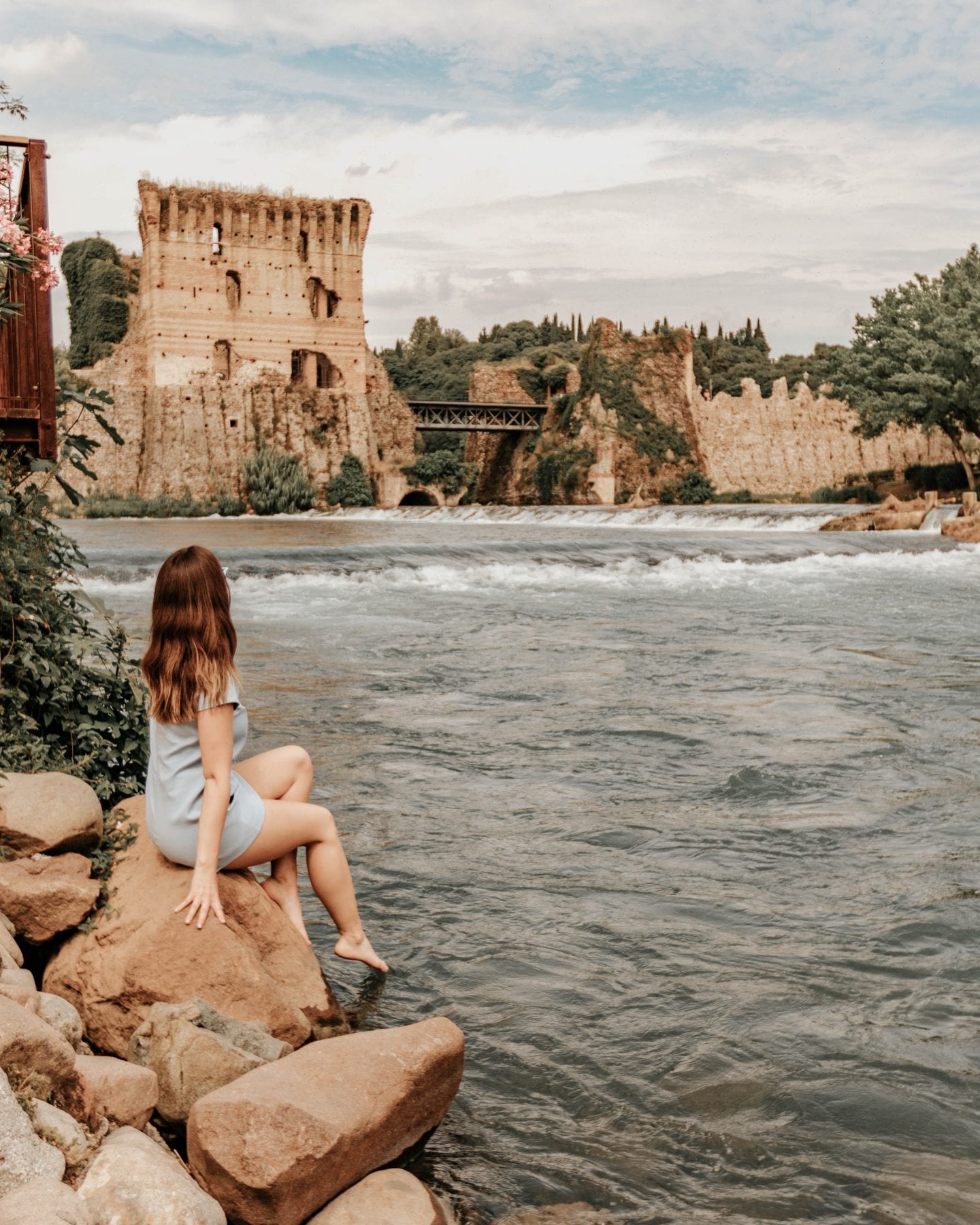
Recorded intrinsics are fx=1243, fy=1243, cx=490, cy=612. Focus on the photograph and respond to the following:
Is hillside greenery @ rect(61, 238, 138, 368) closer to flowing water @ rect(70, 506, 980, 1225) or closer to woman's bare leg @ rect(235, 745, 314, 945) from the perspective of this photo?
flowing water @ rect(70, 506, 980, 1225)

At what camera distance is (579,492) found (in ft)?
157

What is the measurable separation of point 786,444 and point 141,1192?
46.9 metres

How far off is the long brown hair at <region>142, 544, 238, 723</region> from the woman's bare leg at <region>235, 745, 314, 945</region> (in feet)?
1.07

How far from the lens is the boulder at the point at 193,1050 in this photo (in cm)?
250

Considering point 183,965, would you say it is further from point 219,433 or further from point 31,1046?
point 219,433

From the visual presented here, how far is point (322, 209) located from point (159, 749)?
5066 cm

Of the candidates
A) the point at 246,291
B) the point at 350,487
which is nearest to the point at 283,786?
the point at 350,487

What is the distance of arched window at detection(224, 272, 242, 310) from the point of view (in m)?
49.2

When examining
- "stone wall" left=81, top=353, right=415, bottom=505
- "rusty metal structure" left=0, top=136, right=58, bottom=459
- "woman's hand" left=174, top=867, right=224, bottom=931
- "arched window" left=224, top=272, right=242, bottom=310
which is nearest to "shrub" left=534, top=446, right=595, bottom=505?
"stone wall" left=81, top=353, right=415, bottom=505

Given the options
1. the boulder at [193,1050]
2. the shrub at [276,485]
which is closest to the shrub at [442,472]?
the shrub at [276,485]

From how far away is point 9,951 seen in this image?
282cm

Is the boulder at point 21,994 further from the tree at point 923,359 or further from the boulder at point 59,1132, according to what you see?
the tree at point 923,359

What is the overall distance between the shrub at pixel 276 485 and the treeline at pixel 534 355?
1501cm

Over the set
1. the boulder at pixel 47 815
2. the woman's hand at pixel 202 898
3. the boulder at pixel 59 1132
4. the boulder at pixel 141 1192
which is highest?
the boulder at pixel 47 815
